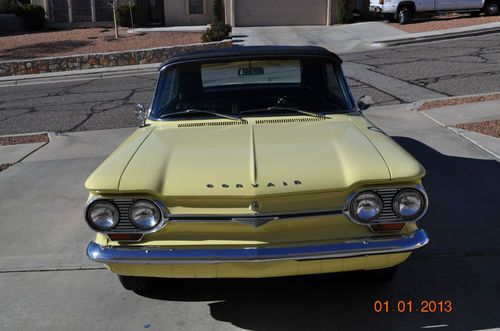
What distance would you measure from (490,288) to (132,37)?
2141cm

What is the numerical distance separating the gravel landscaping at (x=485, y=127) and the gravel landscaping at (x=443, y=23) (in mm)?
13579

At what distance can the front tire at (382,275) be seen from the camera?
3.87 meters

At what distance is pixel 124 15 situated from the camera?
2681 cm

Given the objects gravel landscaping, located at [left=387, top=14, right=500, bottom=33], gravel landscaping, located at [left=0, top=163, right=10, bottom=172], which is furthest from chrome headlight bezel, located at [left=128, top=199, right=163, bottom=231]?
gravel landscaping, located at [left=387, top=14, right=500, bottom=33]

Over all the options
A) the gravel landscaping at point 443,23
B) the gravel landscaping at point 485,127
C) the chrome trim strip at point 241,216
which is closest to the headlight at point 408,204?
the chrome trim strip at point 241,216

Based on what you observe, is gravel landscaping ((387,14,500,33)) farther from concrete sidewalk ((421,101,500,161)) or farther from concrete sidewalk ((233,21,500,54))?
concrete sidewalk ((421,101,500,161))

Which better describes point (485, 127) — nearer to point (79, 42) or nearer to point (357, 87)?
point (357, 87)

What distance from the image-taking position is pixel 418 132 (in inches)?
325

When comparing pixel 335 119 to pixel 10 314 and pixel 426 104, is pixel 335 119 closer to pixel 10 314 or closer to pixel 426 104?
pixel 10 314

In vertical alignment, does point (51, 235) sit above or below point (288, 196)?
below

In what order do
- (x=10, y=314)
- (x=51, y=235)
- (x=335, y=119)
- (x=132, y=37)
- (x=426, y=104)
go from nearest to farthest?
1. (x=10, y=314)
2. (x=335, y=119)
3. (x=51, y=235)
4. (x=426, y=104)
5. (x=132, y=37)

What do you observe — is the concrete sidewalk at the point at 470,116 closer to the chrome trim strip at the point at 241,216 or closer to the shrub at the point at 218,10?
the chrome trim strip at the point at 241,216

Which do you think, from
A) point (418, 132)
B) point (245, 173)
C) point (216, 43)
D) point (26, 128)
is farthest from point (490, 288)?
point (216, 43)

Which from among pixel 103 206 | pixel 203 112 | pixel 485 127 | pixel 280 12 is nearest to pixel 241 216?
pixel 103 206
